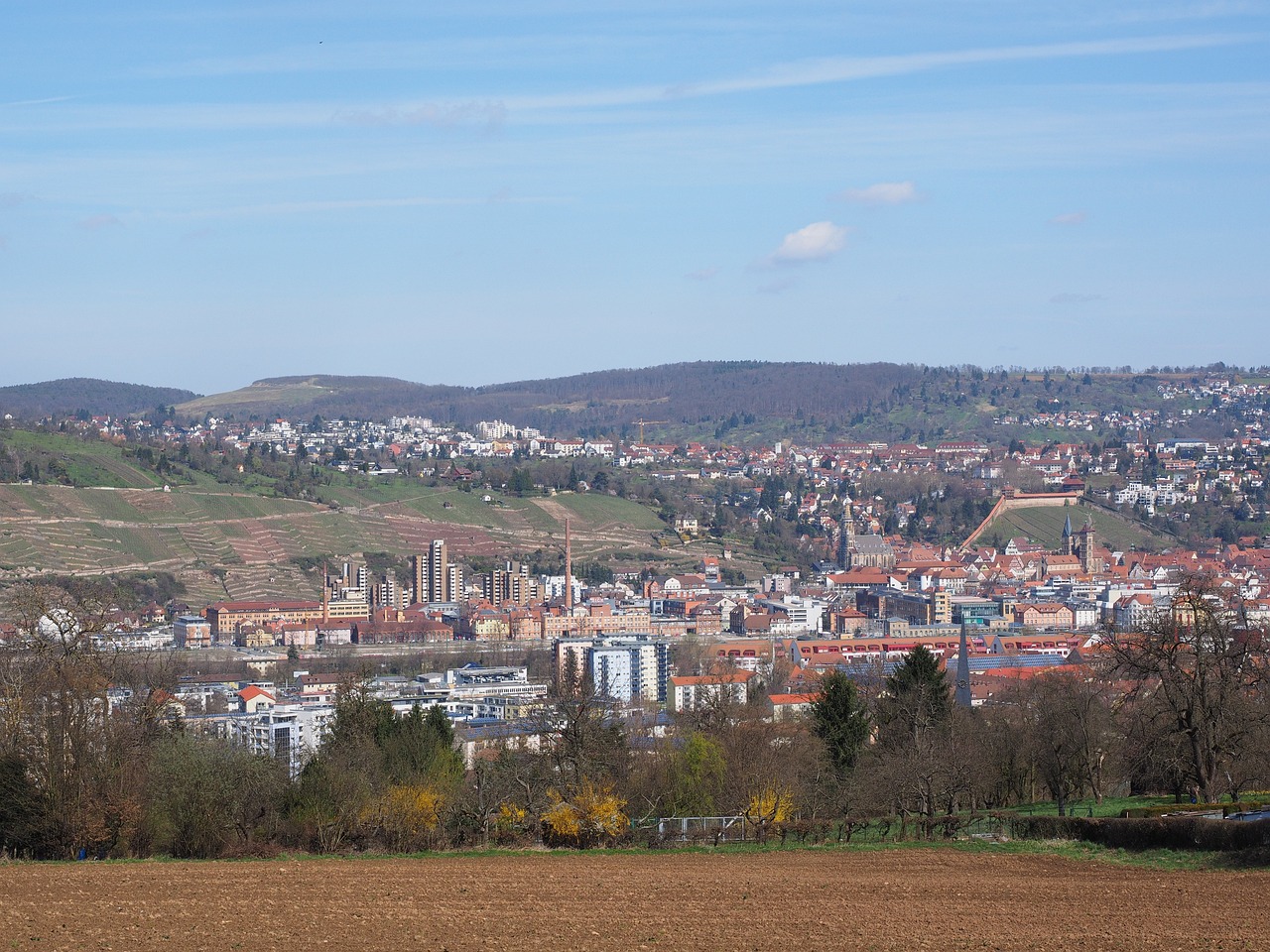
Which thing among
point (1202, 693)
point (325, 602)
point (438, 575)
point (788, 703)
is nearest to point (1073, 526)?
point (438, 575)

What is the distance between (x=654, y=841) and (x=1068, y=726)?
10.0 metres

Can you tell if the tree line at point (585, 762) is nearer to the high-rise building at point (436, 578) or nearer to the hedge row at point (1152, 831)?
the hedge row at point (1152, 831)

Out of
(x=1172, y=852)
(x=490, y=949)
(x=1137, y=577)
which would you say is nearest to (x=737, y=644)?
(x=1137, y=577)

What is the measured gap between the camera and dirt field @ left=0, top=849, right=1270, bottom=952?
46.3ft

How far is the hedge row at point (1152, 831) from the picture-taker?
1883cm

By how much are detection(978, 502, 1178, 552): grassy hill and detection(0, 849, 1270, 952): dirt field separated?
118693 mm

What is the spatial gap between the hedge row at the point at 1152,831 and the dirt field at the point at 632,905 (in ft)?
3.86

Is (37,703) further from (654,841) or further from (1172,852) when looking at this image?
(1172,852)

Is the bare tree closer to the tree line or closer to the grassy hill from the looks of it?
the tree line

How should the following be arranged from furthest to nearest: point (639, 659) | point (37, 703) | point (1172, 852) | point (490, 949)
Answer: point (639, 659), point (37, 703), point (1172, 852), point (490, 949)

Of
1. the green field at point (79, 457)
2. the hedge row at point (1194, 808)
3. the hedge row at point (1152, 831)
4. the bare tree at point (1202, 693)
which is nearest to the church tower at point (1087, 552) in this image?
the green field at point (79, 457)

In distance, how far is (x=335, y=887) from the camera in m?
17.1

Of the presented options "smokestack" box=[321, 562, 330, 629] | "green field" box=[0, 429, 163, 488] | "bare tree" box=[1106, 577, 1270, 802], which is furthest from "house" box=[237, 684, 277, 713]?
"green field" box=[0, 429, 163, 488]

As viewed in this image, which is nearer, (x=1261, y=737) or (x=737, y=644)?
(x=1261, y=737)
